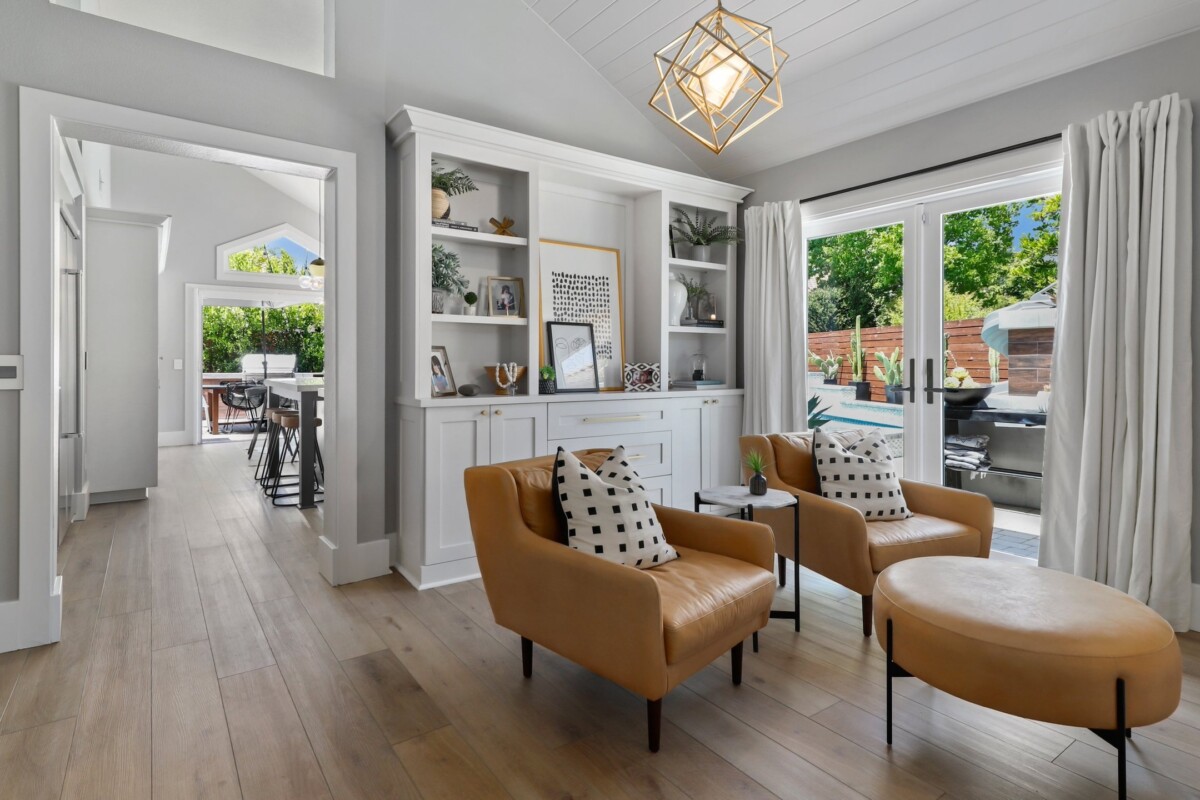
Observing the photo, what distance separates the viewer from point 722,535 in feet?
7.99

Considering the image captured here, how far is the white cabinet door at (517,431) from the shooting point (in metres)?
3.52

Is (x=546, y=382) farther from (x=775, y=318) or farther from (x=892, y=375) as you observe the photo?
(x=892, y=375)

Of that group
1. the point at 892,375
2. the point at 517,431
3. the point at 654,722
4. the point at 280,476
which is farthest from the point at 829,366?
the point at 280,476

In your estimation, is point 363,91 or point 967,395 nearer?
point 363,91

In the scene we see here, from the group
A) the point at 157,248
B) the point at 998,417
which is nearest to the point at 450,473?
the point at 998,417

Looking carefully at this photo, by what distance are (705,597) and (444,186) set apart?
265cm

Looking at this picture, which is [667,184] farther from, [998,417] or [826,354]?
[998,417]

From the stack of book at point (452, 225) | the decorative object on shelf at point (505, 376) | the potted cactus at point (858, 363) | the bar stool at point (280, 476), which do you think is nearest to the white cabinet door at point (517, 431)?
the decorative object on shelf at point (505, 376)

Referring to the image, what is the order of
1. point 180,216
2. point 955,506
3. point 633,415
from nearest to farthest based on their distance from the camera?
point 955,506, point 633,415, point 180,216

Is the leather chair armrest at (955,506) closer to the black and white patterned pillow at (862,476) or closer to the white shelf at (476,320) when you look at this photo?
the black and white patterned pillow at (862,476)

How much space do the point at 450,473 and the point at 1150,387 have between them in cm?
325

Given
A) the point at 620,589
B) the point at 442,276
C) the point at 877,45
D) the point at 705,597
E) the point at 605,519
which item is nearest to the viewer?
the point at 620,589

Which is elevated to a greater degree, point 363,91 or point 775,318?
point 363,91

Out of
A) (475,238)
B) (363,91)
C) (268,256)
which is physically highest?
(268,256)
